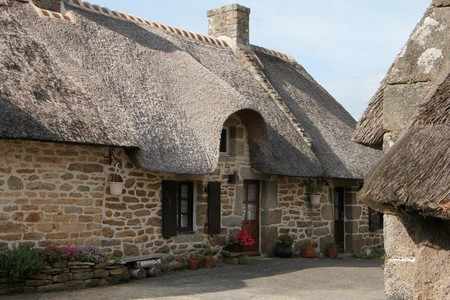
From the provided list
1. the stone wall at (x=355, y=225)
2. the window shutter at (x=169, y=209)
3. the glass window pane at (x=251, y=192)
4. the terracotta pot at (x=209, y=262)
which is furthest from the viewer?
the stone wall at (x=355, y=225)

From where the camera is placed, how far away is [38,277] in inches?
373

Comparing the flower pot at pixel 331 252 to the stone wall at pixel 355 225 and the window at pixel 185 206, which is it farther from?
the window at pixel 185 206

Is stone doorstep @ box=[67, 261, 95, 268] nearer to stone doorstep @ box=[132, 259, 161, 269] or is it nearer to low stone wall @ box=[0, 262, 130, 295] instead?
low stone wall @ box=[0, 262, 130, 295]

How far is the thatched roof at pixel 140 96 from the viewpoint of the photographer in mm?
10312

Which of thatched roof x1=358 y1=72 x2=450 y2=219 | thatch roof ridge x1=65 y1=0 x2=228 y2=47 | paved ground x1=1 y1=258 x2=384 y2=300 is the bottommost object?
paved ground x1=1 y1=258 x2=384 y2=300

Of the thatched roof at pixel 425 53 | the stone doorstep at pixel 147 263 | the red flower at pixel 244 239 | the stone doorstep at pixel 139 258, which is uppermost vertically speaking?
the thatched roof at pixel 425 53

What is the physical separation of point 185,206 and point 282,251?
2.82 metres

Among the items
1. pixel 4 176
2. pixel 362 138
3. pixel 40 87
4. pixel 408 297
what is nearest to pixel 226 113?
pixel 40 87

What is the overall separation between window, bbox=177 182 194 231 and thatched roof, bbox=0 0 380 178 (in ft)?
4.05

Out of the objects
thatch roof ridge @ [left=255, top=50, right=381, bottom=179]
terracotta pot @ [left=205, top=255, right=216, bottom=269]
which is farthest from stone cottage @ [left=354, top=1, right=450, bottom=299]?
thatch roof ridge @ [left=255, top=50, right=381, bottom=179]

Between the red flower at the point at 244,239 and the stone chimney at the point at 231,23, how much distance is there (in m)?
5.60

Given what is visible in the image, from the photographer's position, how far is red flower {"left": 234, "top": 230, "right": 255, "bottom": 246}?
1345cm

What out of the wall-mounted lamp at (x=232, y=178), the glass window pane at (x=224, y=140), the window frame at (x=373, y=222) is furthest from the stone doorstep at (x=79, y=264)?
the window frame at (x=373, y=222)

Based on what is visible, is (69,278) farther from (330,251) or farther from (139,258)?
(330,251)
